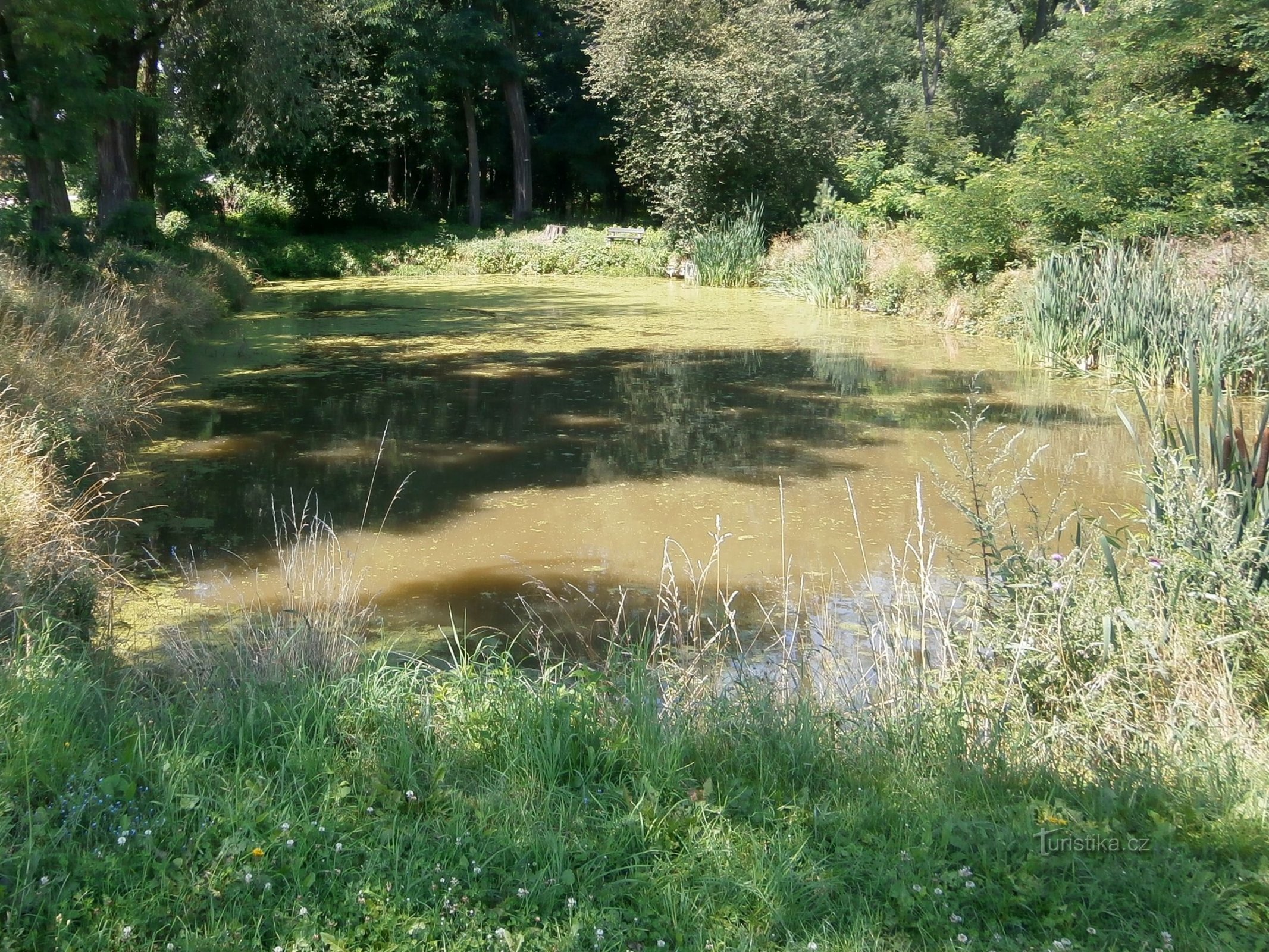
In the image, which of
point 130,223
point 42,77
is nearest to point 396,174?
point 130,223

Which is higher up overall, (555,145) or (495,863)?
(555,145)

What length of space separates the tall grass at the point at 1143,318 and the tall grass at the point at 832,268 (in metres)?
5.91

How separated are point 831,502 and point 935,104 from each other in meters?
25.9

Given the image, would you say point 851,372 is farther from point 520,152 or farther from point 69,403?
point 520,152

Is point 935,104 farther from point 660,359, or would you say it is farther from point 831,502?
point 831,502

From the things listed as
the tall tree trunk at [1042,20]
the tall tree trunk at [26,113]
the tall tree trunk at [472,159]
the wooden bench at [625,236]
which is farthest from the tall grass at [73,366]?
the tall tree trunk at [1042,20]

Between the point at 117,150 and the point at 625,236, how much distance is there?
15.8 m

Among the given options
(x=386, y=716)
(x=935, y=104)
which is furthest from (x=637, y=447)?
(x=935, y=104)

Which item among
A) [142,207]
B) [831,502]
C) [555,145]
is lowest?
[831,502]

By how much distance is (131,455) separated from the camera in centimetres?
931

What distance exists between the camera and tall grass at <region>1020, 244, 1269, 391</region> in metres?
10.6

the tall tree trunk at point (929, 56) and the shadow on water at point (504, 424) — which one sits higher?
the tall tree trunk at point (929, 56)

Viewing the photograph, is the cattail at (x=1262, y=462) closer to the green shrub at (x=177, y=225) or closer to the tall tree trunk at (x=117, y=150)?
the tall tree trunk at (x=117, y=150)

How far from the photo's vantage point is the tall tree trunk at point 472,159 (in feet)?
111
